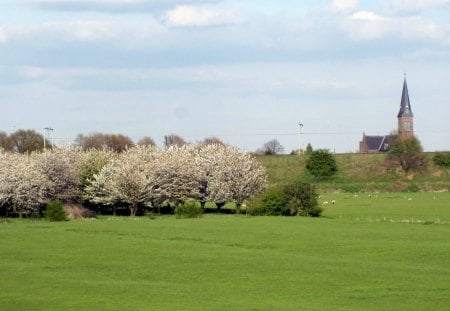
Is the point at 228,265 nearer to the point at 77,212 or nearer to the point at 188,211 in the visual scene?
the point at 188,211

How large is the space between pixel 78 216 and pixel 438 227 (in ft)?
82.2

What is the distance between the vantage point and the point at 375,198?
9225 cm

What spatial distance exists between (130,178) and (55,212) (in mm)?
7308

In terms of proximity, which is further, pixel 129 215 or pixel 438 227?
pixel 129 215

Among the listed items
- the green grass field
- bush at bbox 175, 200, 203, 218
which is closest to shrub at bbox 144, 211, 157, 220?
bush at bbox 175, 200, 203, 218

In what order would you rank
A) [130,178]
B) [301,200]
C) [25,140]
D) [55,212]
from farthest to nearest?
[25,140]
[130,178]
[301,200]
[55,212]

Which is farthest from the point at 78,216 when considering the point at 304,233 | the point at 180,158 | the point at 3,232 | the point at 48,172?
the point at 304,233

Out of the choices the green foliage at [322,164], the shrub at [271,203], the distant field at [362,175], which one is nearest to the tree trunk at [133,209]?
the shrub at [271,203]

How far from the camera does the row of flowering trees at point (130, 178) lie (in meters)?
66.8

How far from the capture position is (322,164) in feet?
396

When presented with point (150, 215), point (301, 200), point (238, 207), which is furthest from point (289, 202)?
point (150, 215)

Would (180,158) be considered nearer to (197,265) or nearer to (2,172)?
(2,172)

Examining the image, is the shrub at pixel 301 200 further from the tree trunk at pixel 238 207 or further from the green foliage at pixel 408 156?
the green foliage at pixel 408 156

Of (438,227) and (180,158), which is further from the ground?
(180,158)
